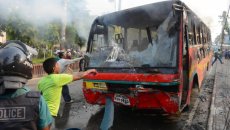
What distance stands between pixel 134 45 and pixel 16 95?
15.7ft

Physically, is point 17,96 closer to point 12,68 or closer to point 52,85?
point 12,68

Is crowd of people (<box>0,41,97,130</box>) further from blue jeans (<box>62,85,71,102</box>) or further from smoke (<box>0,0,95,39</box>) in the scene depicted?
blue jeans (<box>62,85,71,102</box>)

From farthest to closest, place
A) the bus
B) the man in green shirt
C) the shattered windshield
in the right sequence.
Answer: the shattered windshield, the bus, the man in green shirt

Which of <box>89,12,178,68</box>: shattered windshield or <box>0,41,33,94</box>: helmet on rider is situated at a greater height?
<box>89,12,178,68</box>: shattered windshield

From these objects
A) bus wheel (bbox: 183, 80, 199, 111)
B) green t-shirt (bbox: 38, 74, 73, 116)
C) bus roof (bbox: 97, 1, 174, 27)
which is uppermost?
bus roof (bbox: 97, 1, 174, 27)

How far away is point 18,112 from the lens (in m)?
2.05

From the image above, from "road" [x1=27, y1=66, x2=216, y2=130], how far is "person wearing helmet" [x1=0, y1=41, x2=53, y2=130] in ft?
14.1

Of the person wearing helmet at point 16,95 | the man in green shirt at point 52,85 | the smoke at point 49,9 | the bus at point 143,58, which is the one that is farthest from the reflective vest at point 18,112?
the smoke at point 49,9

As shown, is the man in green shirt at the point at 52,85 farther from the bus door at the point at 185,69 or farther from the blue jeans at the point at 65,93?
the blue jeans at the point at 65,93

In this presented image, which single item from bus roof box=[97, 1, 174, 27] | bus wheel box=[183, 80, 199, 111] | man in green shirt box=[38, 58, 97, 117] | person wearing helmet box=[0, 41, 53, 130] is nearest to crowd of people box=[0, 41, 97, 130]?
person wearing helmet box=[0, 41, 53, 130]

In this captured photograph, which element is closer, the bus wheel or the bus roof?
the bus roof

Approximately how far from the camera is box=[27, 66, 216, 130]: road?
21.0 feet

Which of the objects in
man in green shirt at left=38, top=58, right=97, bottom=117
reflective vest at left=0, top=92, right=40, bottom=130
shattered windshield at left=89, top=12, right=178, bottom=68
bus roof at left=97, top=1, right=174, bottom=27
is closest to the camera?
reflective vest at left=0, top=92, right=40, bottom=130

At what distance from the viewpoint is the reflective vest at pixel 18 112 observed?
205cm
